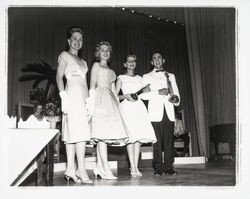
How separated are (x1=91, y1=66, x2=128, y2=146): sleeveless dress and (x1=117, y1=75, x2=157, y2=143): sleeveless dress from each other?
0.25 meters

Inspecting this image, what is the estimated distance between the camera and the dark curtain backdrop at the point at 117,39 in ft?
26.2

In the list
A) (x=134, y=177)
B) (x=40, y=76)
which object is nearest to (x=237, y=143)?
(x=134, y=177)

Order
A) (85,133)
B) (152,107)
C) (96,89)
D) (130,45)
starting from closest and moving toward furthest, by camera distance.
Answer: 1. (85,133)
2. (96,89)
3. (152,107)
4. (130,45)

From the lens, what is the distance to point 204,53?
7.12 metres

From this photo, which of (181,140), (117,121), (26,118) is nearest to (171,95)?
(117,121)

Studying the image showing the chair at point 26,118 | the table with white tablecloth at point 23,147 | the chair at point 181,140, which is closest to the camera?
the table with white tablecloth at point 23,147

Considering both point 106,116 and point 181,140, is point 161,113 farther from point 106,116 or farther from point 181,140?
point 181,140

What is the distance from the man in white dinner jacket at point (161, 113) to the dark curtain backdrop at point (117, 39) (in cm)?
377

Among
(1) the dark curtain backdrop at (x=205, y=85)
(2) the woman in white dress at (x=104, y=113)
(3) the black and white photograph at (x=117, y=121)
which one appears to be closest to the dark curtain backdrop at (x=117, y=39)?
(1) the dark curtain backdrop at (x=205, y=85)

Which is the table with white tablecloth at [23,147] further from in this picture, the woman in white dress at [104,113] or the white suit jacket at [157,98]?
the white suit jacket at [157,98]

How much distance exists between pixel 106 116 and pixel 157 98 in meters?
0.82

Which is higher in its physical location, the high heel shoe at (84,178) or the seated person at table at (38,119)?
the seated person at table at (38,119)
